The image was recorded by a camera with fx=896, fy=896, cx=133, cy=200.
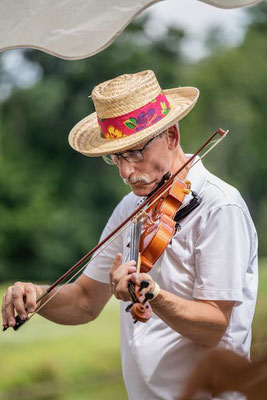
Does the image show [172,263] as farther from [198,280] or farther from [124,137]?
[124,137]

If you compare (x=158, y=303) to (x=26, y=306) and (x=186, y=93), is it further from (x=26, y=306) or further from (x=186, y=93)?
(x=186, y=93)

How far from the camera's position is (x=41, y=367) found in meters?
13.0

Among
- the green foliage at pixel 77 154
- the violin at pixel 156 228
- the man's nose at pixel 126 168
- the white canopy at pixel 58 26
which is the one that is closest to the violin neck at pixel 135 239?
the violin at pixel 156 228

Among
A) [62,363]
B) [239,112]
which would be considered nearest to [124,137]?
[62,363]

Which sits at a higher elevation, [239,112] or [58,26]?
[58,26]

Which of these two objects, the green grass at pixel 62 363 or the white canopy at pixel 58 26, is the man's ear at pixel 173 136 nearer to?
the white canopy at pixel 58 26

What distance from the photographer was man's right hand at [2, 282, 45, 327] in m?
2.54

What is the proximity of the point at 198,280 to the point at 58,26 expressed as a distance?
2.68 ft

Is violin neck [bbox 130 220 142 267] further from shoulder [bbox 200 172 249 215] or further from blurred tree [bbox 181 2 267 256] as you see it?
blurred tree [bbox 181 2 267 256]

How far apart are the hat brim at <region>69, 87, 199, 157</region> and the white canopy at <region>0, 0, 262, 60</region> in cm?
29

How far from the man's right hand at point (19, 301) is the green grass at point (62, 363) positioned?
9932 mm

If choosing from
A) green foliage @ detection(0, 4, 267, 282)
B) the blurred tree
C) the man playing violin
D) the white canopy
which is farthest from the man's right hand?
the blurred tree

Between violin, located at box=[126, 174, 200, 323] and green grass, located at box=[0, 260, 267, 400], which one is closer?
violin, located at box=[126, 174, 200, 323]

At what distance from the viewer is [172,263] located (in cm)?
261
